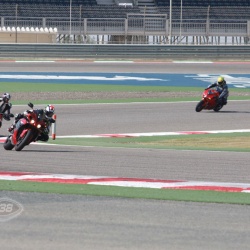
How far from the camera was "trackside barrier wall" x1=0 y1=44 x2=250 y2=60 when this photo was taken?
46.7m

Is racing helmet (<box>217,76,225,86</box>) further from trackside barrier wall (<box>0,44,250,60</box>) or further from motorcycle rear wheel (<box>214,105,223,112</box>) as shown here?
trackside barrier wall (<box>0,44,250,60</box>)

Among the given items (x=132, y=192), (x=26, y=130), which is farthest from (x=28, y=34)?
(x=132, y=192)

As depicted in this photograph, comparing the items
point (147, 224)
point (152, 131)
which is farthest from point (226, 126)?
point (147, 224)

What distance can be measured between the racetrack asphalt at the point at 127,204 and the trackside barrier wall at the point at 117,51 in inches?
862

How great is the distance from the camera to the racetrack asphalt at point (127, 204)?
7707 millimetres

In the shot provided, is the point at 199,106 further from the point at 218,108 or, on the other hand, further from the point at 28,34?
the point at 28,34

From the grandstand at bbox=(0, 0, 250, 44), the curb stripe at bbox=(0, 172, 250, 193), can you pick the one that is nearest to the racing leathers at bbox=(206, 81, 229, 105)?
the curb stripe at bbox=(0, 172, 250, 193)

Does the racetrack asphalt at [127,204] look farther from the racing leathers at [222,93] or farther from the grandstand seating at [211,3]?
the grandstand seating at [211,3]

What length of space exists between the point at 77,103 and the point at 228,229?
20.7 meters

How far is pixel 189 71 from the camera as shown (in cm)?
4159

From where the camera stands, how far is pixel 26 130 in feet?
52.8

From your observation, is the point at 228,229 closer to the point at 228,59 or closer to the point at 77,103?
the point at 77,103

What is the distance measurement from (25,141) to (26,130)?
0.27 metres

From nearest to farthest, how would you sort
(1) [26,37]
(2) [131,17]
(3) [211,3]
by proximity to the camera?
1. (1) [26,37]
2. (2) [131,17]
3. (3) [211,3]
